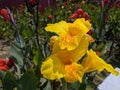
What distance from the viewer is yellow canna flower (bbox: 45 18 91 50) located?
3.99 feet

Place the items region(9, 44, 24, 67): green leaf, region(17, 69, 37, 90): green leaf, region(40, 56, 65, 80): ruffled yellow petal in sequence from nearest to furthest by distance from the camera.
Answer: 1. region(40, 56, 65, 80): ruffled yellow petal
2. region(17, 69, 37, 90): green leaf
3. region(9, 44, 24, 67): green leaf

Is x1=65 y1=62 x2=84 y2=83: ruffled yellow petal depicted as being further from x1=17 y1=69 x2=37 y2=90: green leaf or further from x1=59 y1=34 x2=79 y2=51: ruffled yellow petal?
x1=17 y1=69 x2=37 y2=90: green leaf

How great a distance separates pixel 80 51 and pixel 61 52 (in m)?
0.06

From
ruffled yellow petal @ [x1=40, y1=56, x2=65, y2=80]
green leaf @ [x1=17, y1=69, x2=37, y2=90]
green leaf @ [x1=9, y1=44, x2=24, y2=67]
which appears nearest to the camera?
ruffled yellow petal @ [x1=40, y1=56, x2=65, y2=80]

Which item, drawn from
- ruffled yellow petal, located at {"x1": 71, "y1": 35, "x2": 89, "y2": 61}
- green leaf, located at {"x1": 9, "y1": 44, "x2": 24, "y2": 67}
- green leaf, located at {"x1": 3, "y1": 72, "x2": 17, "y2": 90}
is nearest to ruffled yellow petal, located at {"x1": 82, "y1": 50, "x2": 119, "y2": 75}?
ruffled yellow petal, located at {"x1": 71, "y1": 35, "x2": 89, "y2": 61}

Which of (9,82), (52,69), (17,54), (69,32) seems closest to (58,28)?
(69,32)

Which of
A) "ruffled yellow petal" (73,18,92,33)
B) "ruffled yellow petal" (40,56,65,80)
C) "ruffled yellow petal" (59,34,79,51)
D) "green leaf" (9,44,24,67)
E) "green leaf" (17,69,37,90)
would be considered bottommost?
"green leaf" (9,44,24,67)

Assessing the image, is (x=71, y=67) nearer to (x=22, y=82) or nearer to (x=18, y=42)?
(x=22, y=82)

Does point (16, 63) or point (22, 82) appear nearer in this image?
point (22, 82)

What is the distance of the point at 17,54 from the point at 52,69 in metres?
0.86

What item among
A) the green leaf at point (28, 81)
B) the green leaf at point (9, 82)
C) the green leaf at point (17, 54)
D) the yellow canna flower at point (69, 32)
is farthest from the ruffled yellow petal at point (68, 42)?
the green leaf at point (17, 54)

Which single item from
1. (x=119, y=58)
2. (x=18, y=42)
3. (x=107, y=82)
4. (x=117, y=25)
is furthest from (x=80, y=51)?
(x=117, y=25)

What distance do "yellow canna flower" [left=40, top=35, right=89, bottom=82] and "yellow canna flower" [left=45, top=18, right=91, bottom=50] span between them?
2 cm

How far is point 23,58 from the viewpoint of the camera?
6.51 feet
